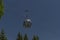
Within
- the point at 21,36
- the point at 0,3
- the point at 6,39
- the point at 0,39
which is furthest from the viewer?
the point at 21,36

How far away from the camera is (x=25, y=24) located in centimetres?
4594

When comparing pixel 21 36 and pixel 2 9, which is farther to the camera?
pixel 21 36

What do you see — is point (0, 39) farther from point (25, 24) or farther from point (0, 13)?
point (0, 13)

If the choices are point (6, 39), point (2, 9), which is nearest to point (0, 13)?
point (2, 9)

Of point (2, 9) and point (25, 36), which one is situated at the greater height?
point (25, 36)

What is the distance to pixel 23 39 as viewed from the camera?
224 feet

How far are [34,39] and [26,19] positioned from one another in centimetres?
2745

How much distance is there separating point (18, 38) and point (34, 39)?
4.62m

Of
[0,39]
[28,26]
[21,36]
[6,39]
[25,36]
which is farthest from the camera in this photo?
[21,36]

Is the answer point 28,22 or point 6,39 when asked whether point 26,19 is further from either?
point 6,39

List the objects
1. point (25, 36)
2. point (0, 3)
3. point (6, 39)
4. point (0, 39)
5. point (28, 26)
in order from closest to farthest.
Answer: point (0, 3)
point (0, 39)
point (28, 26)
point (6, 39)
point (25, 36)

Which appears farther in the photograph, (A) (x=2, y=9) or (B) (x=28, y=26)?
(B) (x=28, y=26)

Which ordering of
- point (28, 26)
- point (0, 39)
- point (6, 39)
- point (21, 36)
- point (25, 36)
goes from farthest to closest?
point (21, 36) < point (25, 36) < point (6, 39) < point (28, 26) < point (0, 39)

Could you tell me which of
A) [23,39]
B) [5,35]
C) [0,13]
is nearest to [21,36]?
[23,39]
